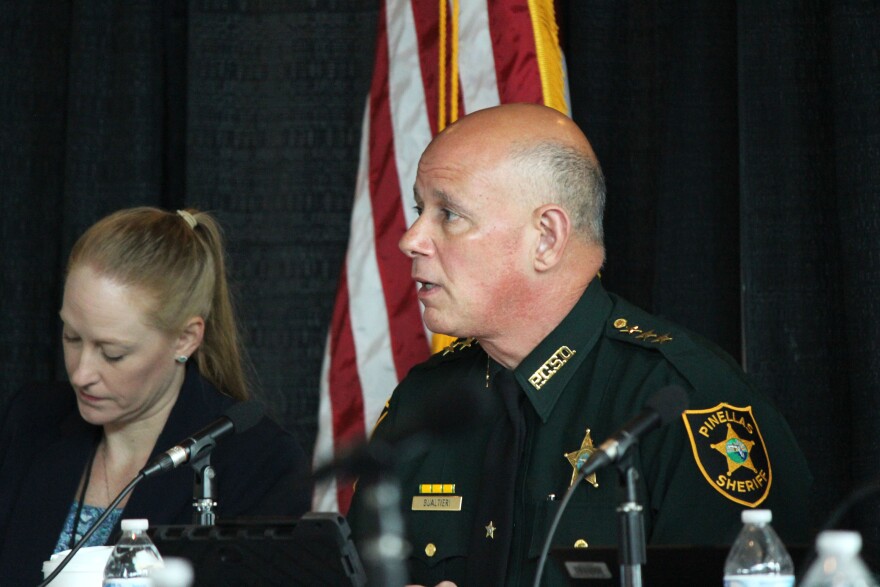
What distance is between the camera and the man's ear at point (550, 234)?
2270mm

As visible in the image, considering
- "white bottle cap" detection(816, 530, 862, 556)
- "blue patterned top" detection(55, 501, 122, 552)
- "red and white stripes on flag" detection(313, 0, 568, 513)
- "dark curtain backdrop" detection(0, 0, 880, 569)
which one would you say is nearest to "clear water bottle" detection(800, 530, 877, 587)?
"white bottle cap" detection(816, 530, 862, 556)

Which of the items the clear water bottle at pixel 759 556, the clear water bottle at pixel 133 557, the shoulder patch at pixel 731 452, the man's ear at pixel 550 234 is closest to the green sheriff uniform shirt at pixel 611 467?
the shoulder patch at pixel 731 452

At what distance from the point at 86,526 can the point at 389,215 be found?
99 cm

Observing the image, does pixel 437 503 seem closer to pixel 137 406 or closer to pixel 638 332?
pixel 638 332

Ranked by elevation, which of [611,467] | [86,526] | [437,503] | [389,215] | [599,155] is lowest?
[86,526]

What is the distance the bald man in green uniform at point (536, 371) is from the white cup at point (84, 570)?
1.65ft

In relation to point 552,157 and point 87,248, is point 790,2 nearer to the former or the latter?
point 552,157

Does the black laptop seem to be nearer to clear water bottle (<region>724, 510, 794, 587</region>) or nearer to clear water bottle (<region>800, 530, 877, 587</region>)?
clear water bottle (<region>724, 510, 794, 587</region>)

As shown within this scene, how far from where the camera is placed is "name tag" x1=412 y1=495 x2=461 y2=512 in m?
2.28

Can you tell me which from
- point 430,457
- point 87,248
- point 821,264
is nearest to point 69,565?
point 430,457

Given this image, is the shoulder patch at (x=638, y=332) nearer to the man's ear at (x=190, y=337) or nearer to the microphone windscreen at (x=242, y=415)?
the microphone windscreen at (x=242, y=415)

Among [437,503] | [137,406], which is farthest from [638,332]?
[137,406]

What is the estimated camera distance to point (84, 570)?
1807 mm

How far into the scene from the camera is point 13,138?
356cm
